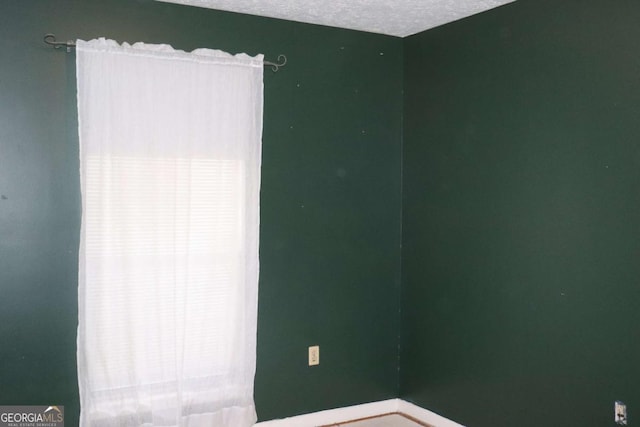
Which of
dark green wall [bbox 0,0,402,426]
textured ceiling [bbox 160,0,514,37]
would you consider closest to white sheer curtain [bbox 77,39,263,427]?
dark green wall [bbox 0,0,402,426]

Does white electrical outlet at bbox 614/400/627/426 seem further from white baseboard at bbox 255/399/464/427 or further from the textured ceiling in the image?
the textured ceiling

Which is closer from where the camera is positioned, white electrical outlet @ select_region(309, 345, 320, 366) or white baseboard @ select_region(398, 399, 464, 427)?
white baseboard @ select_region(398, 399, 464, 427)

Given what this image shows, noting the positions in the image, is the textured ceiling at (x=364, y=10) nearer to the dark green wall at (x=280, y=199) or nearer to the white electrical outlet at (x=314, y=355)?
the dark green wall at (x=280, y=199)

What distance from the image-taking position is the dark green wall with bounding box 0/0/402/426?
3072 millimetres

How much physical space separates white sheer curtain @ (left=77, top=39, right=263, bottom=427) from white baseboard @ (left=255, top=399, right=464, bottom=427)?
38 cm

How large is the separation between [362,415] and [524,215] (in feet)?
5.52

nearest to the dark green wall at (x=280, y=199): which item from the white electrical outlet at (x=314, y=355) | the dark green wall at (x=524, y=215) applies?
the white electrical outlet at (x=314, y=355)

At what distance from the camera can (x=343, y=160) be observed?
393cm

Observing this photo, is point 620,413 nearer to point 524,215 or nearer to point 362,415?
point 524,215

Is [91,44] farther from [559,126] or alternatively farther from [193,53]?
[559,126]

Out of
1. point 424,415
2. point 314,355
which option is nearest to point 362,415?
point 424,415

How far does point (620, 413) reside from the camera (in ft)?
9.07

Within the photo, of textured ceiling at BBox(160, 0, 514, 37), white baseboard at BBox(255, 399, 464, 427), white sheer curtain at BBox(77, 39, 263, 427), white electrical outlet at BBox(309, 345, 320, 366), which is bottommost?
white baseboard at BBox(255, 399, 464, 427)

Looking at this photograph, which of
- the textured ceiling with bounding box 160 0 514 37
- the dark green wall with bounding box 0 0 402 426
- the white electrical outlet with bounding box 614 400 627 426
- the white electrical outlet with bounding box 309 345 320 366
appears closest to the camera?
the white electrical outlet with bounding box 614 400 627 426
